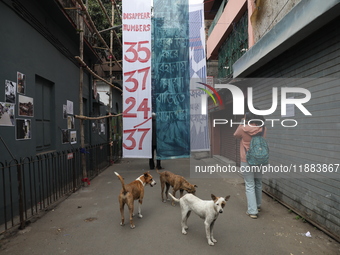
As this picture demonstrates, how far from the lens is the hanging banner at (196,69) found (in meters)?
8.12

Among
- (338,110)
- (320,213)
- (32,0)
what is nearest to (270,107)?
(338,110)

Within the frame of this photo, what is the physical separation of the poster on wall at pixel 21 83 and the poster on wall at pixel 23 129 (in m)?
0.71

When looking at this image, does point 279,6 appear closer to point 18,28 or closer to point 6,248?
point 18,28

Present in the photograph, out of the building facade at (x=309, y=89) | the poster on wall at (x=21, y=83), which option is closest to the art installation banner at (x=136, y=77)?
the poster on wall at (x=21, y=83)

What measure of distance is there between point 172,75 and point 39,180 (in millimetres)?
5368

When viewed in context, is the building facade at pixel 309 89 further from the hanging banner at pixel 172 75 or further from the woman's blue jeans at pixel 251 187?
the hanging banner at pixel 172 75

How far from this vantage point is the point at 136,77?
7.91 metres

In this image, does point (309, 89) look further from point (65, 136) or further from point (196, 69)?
point (65, 136)

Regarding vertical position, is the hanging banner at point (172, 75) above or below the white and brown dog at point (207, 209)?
above

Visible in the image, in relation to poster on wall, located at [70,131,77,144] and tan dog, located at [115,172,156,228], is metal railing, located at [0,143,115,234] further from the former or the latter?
tan dog, located at [115,172,156,228]

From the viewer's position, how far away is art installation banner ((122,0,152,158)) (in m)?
7.86

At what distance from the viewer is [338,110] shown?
360cm

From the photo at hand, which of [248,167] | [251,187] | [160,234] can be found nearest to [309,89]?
[248,167]

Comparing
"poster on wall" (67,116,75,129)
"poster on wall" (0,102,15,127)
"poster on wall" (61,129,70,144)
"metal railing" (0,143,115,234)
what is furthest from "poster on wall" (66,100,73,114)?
"poster on wall" (0,102,15,127)
